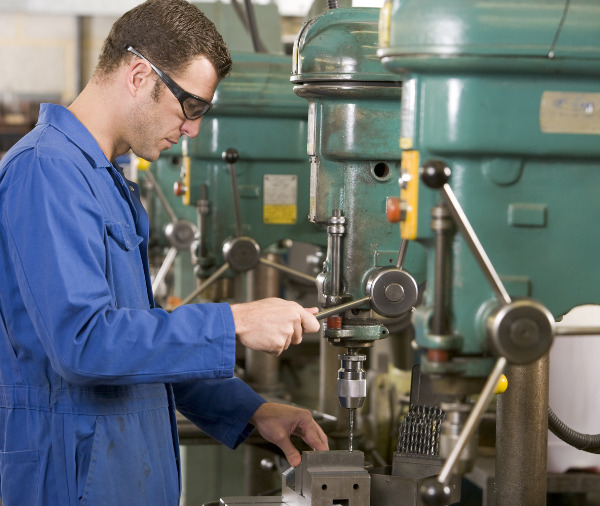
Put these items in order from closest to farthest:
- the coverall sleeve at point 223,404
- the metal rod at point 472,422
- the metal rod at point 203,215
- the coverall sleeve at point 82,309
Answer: the metal rod at point 472,422
the coverall sleeve at point 82,309
the coverall sleeve at point 223,404
the metal rod at point 203,215

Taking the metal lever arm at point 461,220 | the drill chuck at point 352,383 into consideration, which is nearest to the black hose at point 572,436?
the drill chuck at point 352,383

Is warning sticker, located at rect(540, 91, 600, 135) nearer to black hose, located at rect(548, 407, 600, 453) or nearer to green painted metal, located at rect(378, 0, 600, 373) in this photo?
→ green painted metal, located at rect(378, 0, 600, 373)

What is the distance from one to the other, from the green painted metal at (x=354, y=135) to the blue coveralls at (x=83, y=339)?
36 centimetres

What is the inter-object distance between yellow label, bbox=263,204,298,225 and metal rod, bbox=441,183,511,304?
1.44 meters

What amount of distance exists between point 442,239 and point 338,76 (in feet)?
2.18

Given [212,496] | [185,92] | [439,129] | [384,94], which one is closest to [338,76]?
[384,94]

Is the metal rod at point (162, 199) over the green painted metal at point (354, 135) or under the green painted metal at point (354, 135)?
under

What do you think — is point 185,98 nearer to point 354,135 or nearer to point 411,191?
point 354,135

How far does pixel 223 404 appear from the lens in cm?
189

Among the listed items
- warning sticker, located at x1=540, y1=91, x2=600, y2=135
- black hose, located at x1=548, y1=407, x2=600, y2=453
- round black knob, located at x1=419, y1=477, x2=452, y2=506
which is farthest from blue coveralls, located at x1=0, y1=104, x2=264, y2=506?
black hose, located at x1=548, y1=407, x2=600, y2=453

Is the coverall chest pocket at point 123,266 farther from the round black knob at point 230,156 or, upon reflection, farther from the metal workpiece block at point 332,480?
the round black knob at point 230,156

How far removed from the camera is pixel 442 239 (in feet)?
3.95

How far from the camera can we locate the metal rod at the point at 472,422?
46.2 inches

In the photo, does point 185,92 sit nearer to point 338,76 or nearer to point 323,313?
point 338,76
